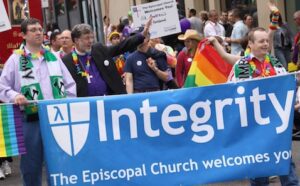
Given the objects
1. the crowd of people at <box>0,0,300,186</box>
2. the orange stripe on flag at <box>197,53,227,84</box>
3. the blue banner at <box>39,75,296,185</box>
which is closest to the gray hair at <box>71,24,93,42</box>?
the crowd of people at <box>0,0,300,186</box>

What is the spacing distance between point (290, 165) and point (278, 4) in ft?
44.7

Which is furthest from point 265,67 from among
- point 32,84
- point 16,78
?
point 16,78

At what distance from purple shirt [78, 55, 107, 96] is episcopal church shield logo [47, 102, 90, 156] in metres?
1.11

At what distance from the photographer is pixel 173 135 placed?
679 cm

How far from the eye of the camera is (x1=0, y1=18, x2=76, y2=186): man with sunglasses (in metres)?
6.99

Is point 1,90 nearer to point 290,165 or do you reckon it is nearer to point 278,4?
point 290,165

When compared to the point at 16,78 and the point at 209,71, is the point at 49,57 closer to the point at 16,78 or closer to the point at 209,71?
the point at 16,78

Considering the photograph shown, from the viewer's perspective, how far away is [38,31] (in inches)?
285

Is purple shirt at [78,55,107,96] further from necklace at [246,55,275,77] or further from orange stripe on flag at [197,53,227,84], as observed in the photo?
necklace at [246,55,275,77]

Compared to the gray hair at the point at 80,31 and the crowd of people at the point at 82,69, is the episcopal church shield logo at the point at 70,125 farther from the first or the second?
the gray hair at the point at 80,31

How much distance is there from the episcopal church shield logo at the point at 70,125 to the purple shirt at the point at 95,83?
1110 millimetres

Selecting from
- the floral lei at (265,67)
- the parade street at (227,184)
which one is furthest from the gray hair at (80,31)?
the parade street at (227,184)

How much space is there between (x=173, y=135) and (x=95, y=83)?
54.1 inches

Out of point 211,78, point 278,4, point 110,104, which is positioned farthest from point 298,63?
point 278,4
